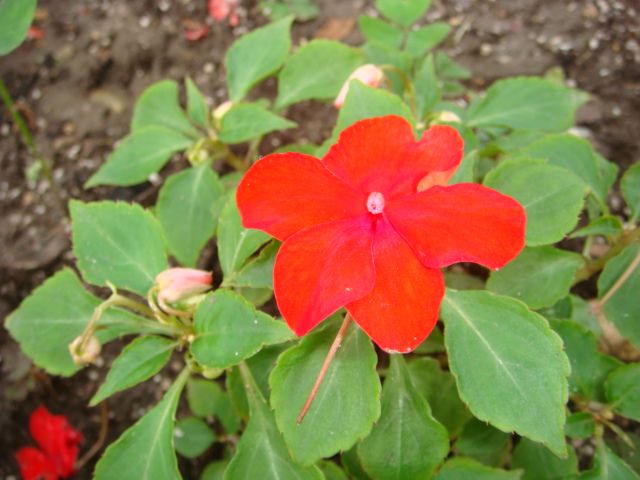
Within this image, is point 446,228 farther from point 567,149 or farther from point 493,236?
point 567,149

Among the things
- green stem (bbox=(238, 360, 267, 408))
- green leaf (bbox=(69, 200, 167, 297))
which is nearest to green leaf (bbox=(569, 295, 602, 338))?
green stem (bbox=(238, 360, 267, 408))

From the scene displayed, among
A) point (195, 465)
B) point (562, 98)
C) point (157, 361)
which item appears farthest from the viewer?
point (195, 465)

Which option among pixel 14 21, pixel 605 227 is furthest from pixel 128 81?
pixel 605 227

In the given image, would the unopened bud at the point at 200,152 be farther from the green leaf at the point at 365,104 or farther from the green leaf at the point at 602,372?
the green leaf at the point at 602,372

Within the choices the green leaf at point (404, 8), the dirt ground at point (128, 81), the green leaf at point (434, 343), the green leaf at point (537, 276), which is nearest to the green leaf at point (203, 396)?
the dirt ground at point (128, 81)

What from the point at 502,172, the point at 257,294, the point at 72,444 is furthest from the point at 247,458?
the point at 72,444

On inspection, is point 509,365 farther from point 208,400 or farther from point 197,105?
point 197,105
